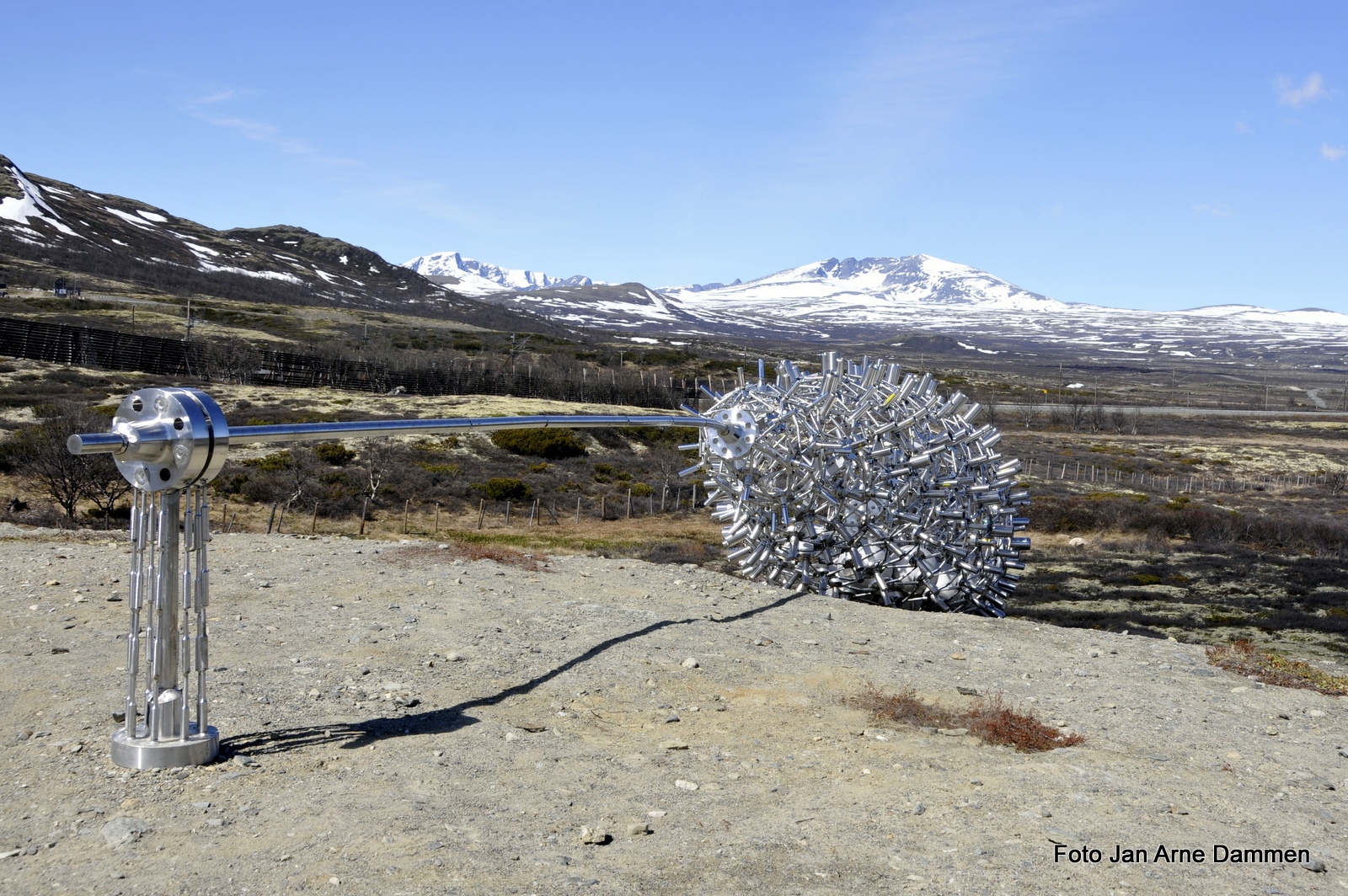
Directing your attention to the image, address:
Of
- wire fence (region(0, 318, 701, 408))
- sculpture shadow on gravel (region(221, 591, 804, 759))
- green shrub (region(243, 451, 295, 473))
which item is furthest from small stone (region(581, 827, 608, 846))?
wire fence (region(0, 318, 701, 408))

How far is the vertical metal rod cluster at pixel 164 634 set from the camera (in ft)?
18.7

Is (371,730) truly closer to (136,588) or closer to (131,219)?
(136,588)

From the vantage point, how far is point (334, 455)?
31422 millimetres

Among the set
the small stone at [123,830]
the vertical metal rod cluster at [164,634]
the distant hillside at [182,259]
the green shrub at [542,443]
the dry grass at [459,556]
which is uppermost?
the distant hillside at [182,259]

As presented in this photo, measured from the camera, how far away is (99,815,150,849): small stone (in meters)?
4.88

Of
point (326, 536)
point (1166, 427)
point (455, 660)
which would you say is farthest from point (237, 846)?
point (1166, 427)

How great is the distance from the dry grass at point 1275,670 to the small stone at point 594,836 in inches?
298

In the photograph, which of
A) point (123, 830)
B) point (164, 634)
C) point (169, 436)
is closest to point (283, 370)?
point (164, 634)

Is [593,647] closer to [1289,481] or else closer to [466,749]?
[466,749]

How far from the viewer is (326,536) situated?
15727 mm

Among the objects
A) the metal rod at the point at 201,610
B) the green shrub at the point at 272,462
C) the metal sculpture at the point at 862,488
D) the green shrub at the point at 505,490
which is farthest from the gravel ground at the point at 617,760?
the green shrub at the point at 505,490

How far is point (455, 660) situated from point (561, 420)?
2.21 m

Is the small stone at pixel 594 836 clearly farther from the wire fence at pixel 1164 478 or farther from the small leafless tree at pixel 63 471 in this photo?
the wire fence at pixel 1164 478

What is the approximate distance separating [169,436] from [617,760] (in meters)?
3.31
